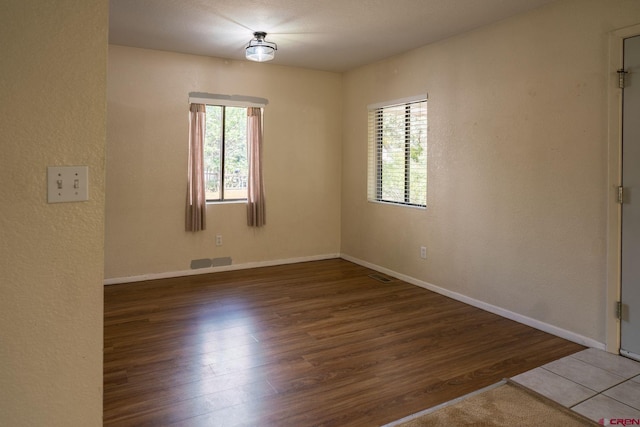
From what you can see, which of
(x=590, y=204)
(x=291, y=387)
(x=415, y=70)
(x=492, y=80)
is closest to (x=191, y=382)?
(x=291, y=387)

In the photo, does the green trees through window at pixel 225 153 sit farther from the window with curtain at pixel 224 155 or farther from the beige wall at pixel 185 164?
the beige wall at pixel 185 164

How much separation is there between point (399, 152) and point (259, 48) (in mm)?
1939

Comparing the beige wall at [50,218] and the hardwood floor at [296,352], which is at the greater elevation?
the beige wall at [50,218]

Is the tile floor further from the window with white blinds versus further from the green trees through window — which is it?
the green trees through window

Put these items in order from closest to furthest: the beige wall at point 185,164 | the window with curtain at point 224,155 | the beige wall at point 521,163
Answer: the beige wall at point 521,163, the beige wall at point 185,164, the window with curtain at point 224,155

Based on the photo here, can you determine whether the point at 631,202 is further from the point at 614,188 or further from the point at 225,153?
the point at 225,153

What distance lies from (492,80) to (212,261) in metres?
3.62

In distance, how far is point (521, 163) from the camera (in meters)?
3.54

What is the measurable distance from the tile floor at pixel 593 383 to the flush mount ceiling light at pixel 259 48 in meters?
3.48

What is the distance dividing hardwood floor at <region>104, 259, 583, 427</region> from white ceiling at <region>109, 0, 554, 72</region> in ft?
8.32

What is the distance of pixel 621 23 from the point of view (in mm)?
2863

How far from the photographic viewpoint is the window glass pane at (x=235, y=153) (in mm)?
5242

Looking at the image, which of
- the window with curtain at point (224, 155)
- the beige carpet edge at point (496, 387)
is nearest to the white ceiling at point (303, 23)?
the window with curtain at point (224, 155)

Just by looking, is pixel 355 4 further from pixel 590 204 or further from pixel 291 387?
pixel 291 387
